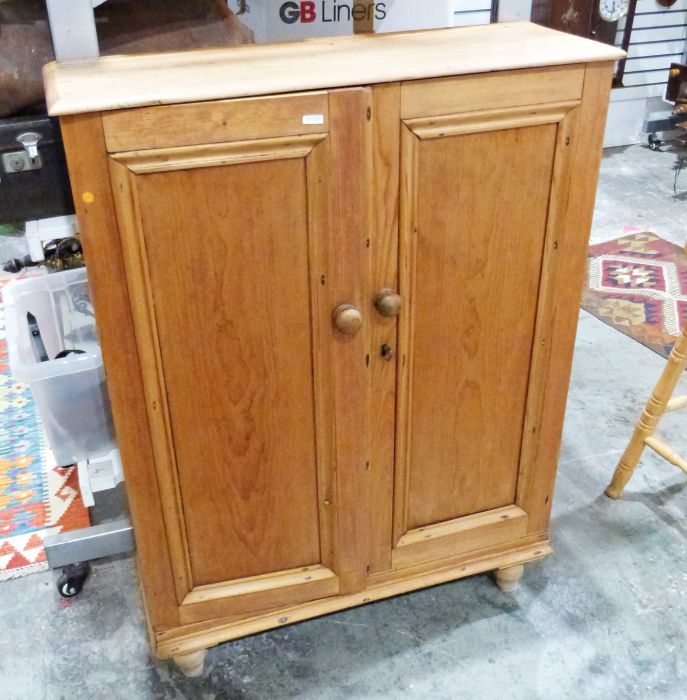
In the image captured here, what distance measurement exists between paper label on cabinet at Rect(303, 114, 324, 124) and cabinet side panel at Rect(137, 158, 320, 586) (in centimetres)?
7

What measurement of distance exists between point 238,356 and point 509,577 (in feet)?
3.02

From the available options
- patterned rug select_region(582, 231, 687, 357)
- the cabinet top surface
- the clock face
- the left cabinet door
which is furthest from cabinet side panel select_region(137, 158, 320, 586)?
the clock face

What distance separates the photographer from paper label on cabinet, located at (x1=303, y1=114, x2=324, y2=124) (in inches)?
48.5

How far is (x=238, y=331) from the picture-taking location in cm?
138

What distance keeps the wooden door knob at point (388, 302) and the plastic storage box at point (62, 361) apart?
30.0 inches

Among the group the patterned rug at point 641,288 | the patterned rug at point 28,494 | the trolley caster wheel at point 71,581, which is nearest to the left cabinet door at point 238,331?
the trolley caster wheel at point 71,581

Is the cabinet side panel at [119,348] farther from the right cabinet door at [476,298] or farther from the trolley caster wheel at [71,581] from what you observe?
the right cabinet door at [476,298]

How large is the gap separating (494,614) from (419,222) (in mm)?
998

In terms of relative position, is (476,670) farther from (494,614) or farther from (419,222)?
(419,222)

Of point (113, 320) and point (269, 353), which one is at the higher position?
point (113, 320)

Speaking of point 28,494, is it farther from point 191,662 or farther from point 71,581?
point 191,662

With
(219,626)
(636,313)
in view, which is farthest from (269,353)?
(636,313)

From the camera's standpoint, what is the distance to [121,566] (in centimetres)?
202

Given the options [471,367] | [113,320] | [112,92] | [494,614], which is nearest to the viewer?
[112,92]
